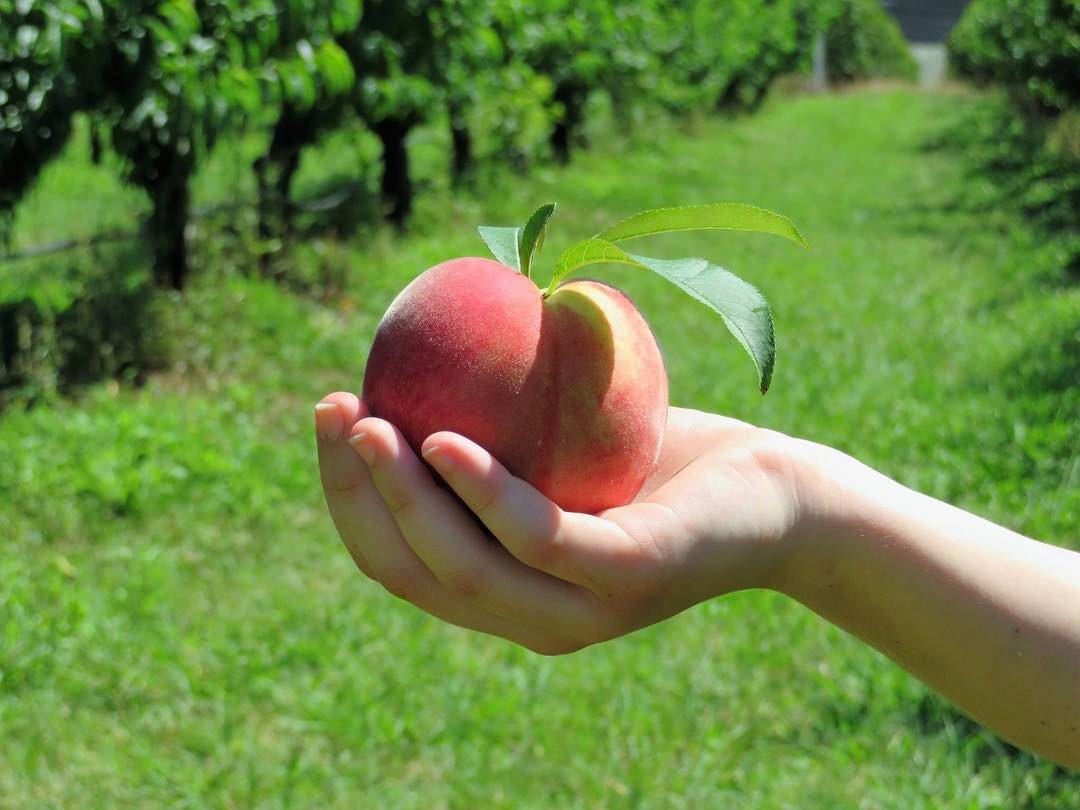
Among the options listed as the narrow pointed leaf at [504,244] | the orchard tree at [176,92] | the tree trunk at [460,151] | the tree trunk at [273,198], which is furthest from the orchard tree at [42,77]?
the tree trunk at [460,151]

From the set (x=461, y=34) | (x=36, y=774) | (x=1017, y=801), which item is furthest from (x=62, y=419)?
(x=461, y=34)

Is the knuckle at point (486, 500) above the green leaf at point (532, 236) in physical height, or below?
below

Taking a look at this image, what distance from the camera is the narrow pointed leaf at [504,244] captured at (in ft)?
3.51

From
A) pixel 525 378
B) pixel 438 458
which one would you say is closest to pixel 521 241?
pixel 525 378

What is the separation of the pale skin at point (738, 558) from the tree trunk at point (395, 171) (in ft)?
18.7

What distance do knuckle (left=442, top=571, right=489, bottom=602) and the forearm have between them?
32 cm

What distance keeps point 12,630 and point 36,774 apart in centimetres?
46

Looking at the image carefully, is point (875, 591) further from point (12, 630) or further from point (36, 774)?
point (12, 630)

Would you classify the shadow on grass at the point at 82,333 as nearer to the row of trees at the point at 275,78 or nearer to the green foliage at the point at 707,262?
the row of trees at the point at 275,78

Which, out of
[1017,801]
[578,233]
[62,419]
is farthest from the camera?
[578,233]

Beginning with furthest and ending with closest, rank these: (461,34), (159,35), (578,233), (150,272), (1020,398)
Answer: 1. (578,233)
2. (461,34)
3. (150,272)
4. (1020,398)
5. (159,35)

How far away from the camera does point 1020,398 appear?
398 cm

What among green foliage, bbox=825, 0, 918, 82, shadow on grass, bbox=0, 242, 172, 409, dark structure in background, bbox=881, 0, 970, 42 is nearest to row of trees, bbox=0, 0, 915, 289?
shadow on grass, bbox=0, 242, 172, 409

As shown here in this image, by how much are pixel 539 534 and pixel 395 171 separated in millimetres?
6059
